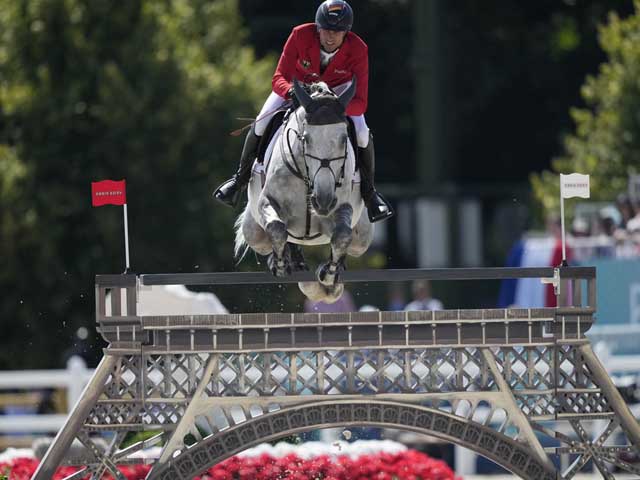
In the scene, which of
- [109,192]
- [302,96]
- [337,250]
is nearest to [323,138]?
[302,96]

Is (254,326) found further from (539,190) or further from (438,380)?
(539,190)

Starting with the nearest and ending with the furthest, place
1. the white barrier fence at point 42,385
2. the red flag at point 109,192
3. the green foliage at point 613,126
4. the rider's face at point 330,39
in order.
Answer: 1. the red flag at point 109,192
2. the rider's face at point 330,39
3. the white barrier fence at point 42,385
4. the green foliage at point 613,126

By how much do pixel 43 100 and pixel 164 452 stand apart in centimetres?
1053

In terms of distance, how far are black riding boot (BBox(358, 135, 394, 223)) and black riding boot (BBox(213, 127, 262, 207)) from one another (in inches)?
25.4

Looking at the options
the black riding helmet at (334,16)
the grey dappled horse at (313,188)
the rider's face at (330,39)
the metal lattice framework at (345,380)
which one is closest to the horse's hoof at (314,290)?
the grey dappled horse at (313,188)

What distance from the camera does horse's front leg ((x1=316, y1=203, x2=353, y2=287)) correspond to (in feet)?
25.4

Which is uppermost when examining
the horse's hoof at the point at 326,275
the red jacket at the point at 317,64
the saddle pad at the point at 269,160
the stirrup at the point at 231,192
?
the red jacket at the point at 317,64

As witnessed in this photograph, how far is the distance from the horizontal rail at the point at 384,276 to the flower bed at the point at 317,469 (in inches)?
50.9

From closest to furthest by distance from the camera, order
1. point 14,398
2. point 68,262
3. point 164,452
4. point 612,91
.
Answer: point 164,452
point 14,398
point 68,262
point 612,91

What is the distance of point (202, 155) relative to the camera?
18047 mm

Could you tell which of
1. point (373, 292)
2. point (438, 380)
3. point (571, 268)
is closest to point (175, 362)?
point (438, 380)

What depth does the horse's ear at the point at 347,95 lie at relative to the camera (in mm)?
7766

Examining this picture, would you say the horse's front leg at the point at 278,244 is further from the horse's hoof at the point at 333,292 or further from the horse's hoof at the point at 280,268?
the horse's hoof at the point at 333,292

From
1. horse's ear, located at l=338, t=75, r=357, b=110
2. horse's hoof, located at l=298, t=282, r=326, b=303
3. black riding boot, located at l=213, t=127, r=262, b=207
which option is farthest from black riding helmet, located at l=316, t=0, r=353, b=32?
Answer: horse's hoof, located at l=298, t=282, r=326, b=303
